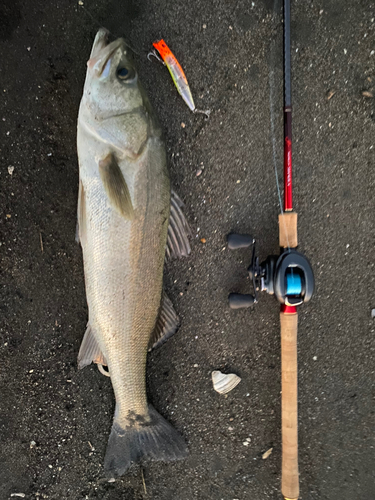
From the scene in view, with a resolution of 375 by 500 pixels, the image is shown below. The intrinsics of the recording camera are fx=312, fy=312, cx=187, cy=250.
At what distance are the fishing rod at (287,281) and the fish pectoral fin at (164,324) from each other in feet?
1.18

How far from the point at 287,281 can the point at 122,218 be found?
2.99 feet

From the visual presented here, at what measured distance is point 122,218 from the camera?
1.55 meters

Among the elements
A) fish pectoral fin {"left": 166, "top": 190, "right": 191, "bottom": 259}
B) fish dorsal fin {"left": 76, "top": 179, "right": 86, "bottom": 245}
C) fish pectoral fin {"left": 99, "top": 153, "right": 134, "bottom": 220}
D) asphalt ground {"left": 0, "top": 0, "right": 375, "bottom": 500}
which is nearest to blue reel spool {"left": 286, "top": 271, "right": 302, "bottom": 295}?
asphalt ground {"left": 0, "top": 0, "right": 375, "bottom": 500}

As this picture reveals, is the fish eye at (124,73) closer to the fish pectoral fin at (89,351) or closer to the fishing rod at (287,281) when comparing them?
the fishing rod at (287,281)

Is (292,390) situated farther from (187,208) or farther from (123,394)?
(187,208)

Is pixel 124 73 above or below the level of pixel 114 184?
above

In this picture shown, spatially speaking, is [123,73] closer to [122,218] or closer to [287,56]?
[122,218]

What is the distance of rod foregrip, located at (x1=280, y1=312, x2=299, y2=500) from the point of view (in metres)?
1.81

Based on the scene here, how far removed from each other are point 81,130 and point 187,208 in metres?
0.76

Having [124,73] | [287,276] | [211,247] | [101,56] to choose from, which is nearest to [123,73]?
[124,73]

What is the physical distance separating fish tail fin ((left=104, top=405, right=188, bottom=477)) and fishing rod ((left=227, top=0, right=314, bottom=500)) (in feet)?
2.27

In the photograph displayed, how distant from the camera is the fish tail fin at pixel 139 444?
1.87 meters

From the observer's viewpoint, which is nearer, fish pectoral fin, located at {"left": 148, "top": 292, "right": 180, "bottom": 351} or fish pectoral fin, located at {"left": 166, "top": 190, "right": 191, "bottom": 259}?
fish pectoral fin, located at {"left": 166, "top": 190, "right": 191, "bottom": 259}

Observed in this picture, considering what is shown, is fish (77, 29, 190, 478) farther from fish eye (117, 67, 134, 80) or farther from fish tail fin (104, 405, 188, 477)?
fish tail fin (104, 405, 188, 477)
